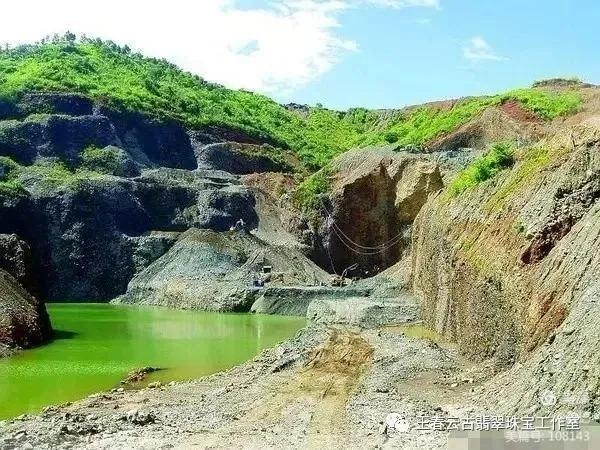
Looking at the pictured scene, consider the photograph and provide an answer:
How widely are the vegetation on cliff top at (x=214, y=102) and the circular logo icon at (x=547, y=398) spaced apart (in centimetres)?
5849

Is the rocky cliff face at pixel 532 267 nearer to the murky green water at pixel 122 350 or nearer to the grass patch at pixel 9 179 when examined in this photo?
the murky green water at pixel 122 350

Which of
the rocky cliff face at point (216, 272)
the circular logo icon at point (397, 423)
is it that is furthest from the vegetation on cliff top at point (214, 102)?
the circular logo icon at point (397, 423)

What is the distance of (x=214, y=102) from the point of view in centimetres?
10225

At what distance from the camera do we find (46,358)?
93.5 ft

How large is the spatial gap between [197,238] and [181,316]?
14.1m

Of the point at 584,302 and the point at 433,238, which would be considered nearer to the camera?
the point at 584,302

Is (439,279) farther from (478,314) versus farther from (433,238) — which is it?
(478,314)

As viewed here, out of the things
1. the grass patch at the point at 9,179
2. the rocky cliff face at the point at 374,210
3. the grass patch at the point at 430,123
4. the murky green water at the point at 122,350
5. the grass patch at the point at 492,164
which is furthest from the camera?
the grass patch at the point at 430,123

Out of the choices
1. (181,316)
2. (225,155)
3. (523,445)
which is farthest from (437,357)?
(225,155)

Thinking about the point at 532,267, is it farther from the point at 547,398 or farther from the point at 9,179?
the point at 9,179

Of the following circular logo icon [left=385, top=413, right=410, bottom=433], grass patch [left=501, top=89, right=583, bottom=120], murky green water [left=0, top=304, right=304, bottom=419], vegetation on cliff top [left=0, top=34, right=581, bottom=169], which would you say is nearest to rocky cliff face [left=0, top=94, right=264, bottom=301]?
vegetation on cliff top [left=0, top=34, right=581, bottom=169]

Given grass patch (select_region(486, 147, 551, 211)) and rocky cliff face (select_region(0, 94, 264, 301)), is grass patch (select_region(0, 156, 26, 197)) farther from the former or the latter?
grass patch (select_region(486, 147, 551, 211))

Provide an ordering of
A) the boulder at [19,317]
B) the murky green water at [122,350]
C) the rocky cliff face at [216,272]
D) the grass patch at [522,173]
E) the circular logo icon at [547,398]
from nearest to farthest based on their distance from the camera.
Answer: the circular logo icon at [547,398] < the murky green water at [122,350] < the grass patch at [522,173] < the boulder at [19,317] < the rocky cliff face at [216,272]

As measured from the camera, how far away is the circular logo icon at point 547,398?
12830 mm
